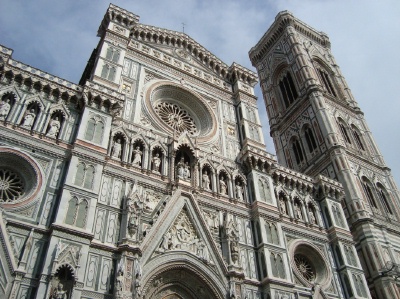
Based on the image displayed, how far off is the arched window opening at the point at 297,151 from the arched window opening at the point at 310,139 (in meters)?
0.84

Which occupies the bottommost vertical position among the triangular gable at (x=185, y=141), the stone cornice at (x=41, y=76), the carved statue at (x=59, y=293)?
the carved statue at (x=59, y=293)

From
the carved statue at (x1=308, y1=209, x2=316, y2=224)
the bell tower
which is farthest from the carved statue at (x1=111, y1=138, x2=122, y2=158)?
the bell tower

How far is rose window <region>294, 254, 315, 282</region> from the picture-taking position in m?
17.1

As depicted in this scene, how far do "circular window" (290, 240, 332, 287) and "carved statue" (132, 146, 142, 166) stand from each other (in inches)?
292

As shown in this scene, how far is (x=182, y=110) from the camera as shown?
20.3 meters

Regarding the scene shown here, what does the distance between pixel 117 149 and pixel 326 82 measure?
76.7ft

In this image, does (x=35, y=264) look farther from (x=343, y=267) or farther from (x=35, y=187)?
(x=343, y=267)

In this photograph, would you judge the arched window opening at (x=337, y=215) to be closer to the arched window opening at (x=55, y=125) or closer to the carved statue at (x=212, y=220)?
the carved statue at (x=212, y=220)

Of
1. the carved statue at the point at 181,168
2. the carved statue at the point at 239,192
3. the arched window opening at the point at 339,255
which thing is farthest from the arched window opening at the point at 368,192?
the carved statue at the point at 181,168

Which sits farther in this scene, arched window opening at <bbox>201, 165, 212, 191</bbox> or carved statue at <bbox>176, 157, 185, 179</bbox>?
arched window opening at <bbox>201, 165, 212, 191</bbox>

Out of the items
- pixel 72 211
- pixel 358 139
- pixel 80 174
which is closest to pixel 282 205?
pixel 80 174

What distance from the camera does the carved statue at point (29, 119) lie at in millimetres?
13566

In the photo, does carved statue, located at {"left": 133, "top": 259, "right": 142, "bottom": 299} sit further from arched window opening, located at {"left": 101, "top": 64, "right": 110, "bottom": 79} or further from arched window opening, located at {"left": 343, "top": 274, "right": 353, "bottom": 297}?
arched window opening, located at {"left": 343, "top": 274, "right": 353, "bottom": 297}

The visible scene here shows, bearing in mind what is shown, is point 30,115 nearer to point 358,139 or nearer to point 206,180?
point 206,180
